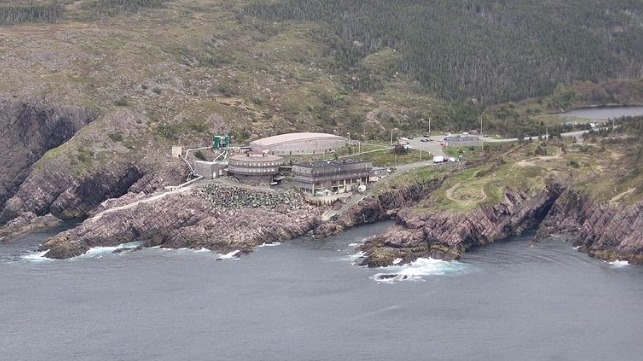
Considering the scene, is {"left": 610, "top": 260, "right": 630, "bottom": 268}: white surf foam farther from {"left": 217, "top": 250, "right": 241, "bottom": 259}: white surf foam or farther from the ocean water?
{"left": 217, "top": 250, "right": 241, "bottom": 259}: white surf foam

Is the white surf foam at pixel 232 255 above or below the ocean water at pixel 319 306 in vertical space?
above

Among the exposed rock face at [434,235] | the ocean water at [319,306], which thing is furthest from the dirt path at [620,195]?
the exposed rock face at [434,235]

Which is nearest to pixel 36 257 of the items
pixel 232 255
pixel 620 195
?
pixel 232 255

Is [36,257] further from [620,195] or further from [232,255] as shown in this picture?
[620,195]

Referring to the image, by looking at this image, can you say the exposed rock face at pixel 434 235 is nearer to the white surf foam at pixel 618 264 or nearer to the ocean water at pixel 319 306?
the ocean water at pixel 319 306

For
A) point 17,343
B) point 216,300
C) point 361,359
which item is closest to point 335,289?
point 216,300

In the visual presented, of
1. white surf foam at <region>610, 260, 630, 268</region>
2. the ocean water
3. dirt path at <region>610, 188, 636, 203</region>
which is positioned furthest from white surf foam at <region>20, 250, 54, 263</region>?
dirt path at <region>610, 188, 636, 203</region>
